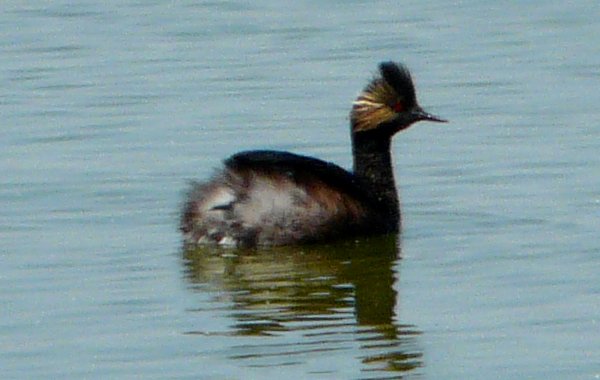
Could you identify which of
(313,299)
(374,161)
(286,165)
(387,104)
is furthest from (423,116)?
(313,299)

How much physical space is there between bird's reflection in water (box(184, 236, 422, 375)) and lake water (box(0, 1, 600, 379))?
0.07ft

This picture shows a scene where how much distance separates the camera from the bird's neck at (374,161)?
541 inches

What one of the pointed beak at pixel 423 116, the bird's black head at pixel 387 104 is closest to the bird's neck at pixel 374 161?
the bird's black head at pixel 387 104

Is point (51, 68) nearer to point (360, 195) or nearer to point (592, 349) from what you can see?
Result: point (360, 195)

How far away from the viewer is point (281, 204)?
12891mm

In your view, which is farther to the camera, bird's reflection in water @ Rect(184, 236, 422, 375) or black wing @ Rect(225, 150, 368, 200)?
black wing @ Rect(225, 150, 368, 200)

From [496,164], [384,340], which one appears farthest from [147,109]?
[384,340]

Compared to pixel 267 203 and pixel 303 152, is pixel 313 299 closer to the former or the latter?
pixel 267 203

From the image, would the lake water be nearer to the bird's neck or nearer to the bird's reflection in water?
the bird's reflection in water

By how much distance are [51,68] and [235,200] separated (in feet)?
19.5

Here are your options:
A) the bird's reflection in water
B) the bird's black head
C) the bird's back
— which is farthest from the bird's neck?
the bird's back

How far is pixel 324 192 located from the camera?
13023 millimetres

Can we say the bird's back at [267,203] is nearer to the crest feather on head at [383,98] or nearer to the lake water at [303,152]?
the lake water at [303,152]

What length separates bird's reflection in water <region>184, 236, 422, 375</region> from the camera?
1048 cm
